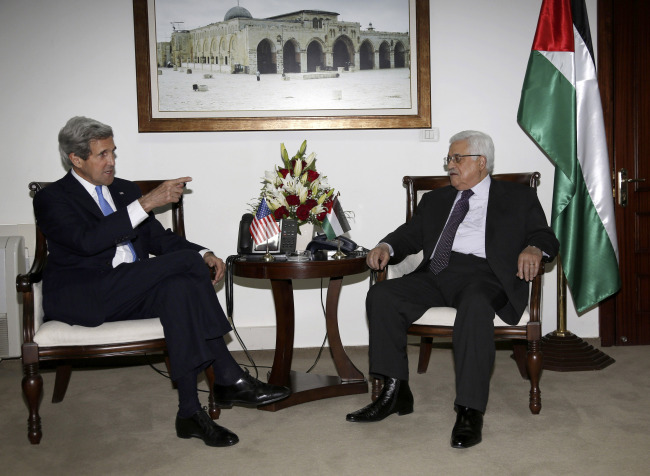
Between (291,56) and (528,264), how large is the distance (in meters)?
1.98

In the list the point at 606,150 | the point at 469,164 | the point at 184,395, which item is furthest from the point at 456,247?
the point at 184,395

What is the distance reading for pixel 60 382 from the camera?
3.42m

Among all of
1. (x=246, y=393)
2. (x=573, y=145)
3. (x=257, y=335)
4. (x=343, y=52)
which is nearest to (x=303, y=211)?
(x=246, y=393)

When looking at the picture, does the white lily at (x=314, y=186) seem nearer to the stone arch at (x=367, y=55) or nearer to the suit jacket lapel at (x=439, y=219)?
the suit jacket lapel at (x=439, y=219)

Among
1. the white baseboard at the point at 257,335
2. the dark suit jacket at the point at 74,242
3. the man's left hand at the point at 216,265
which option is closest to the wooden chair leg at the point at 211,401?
the man's left hand at the point at 216,265

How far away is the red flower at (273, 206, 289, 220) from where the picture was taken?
134 inches

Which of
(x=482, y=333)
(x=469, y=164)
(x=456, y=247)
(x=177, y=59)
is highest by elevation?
(x=177, y=59)

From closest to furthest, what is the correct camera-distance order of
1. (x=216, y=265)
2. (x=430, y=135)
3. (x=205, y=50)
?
(x=216, y=265), (x=205, y=50), (x=430, y=135)

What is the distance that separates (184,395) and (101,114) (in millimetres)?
2021

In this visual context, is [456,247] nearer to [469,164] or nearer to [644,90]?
[469,164]

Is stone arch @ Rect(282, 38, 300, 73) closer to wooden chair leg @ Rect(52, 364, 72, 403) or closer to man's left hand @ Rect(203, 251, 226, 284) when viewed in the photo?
man's left hand @ Rect(203, 251, 226, 284)

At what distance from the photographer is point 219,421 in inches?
120

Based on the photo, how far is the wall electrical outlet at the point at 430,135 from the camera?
4184mm

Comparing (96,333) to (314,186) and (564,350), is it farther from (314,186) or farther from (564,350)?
(564,350)
